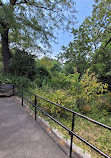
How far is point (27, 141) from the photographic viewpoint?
6.04 feet

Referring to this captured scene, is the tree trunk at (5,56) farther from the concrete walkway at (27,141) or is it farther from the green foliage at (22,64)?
the concrete walkway at (27,141)

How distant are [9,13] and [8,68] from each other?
450 cm

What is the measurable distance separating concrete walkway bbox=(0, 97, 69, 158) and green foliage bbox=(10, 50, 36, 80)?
5.23 meters

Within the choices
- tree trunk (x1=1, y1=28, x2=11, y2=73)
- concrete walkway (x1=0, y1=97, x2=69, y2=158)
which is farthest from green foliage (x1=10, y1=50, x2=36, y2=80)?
concrete walkway (x1=0, y1=97, x2=69, y2=158)

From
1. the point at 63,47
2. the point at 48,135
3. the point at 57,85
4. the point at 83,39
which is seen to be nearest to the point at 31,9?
the point at 63,47

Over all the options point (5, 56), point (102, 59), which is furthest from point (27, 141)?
point (5, 56)

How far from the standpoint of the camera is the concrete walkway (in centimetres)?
156

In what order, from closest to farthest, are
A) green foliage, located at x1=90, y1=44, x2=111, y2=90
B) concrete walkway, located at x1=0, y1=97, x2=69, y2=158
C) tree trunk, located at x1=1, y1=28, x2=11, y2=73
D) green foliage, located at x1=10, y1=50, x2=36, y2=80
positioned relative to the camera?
concrete walkway, located at x1=0, y1=97, x2=69, y2=158 < green foliage, located at x1=90, y1=44, x2=111, y2=90 < green foliage, located at x1=10, y1=50, x2=36, y2=80 < tree trunk, located at x1=1, y1=28, x2=11, y2=73

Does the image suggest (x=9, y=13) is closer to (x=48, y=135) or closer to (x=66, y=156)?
(x=48, y=135)

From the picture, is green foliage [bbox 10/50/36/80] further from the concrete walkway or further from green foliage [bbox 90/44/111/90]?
the concrete walkway

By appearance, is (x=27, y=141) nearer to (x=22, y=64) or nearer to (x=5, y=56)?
(x=22, y=64)

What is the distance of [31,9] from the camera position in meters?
6.53

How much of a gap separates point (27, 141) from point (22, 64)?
6305 mm

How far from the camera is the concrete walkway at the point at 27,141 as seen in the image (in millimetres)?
1562
